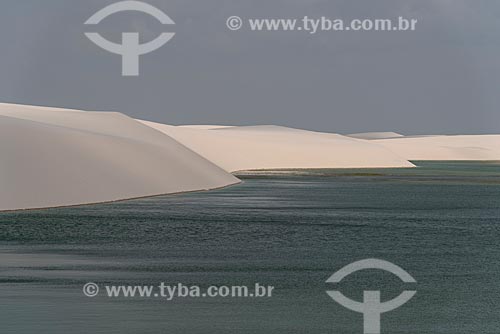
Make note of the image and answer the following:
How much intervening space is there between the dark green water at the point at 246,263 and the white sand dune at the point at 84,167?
234 inches

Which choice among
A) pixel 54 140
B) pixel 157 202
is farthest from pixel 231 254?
pixel 54 140

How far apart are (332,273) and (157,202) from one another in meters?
48.8

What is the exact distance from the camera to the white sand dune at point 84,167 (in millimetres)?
82312

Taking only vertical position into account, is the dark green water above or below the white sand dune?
below

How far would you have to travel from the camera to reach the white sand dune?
8231 centimetres

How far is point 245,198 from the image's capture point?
91.3 meters

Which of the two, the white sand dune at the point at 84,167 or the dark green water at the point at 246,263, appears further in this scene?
Result: the white sand dune at the point at 84,167

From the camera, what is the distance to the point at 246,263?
132 feet

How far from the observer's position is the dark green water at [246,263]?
27.1 metres

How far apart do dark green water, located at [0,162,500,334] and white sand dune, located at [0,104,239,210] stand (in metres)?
5.95

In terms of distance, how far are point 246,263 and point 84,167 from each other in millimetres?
53766

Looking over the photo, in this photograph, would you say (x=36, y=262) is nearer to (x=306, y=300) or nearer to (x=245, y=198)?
(x=306, y=300)

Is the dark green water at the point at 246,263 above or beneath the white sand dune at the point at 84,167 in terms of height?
beneath

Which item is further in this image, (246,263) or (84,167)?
(84,167)
